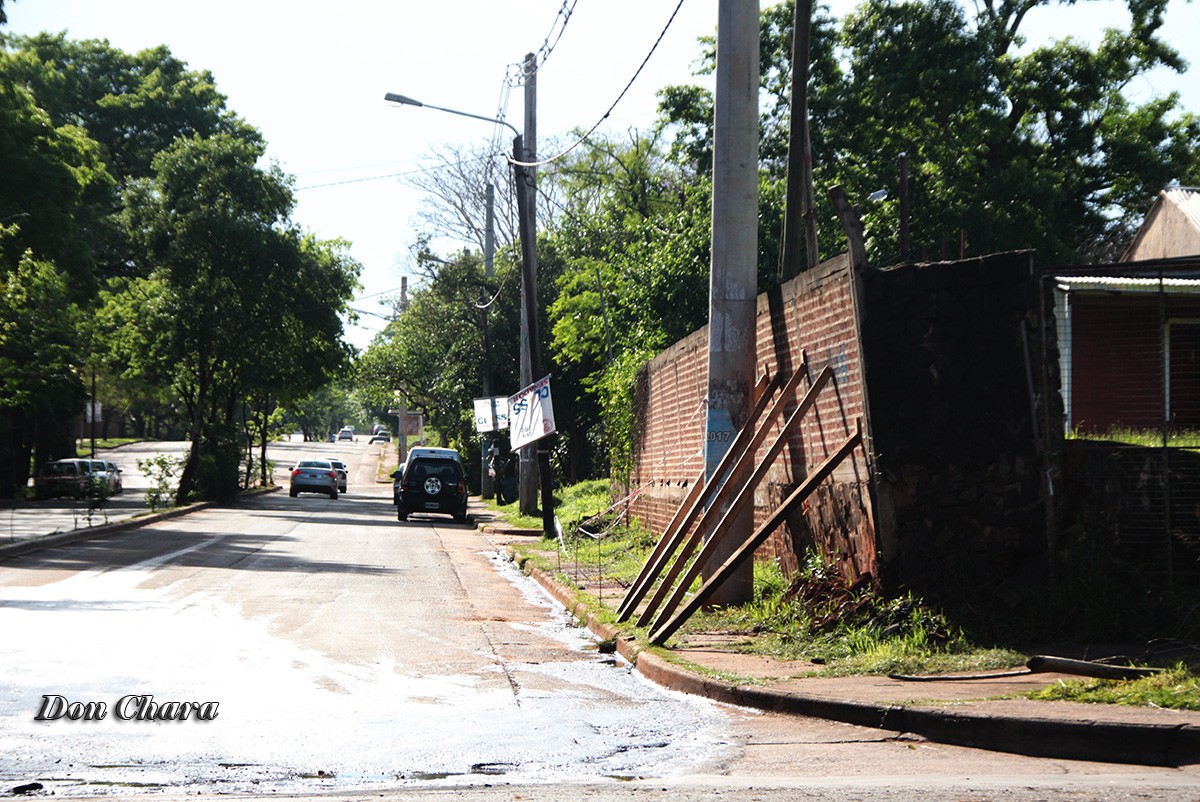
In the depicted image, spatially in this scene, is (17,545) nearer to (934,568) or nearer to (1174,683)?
(934,568)

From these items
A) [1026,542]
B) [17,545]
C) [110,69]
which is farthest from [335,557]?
[110,69]

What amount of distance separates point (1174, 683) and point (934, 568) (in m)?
2.36

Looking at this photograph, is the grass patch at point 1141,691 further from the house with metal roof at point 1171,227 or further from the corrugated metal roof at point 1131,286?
the house with metal roof at point 1171,227

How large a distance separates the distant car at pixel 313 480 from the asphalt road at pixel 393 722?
37.5 meters

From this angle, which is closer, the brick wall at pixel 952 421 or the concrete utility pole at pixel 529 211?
the brick wall at pixel 952 421

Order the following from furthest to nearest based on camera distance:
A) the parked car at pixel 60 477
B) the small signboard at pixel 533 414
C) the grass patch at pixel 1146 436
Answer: the parked car at pixel 60 477
the small signboard at pixel 533 414
the grass patch at pixel 1146 436

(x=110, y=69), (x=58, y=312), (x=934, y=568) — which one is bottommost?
(x=934, y=568)

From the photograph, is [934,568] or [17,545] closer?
[934,568]

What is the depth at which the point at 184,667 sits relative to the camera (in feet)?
29.0

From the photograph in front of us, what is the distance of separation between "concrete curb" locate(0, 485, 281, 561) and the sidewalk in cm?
1322

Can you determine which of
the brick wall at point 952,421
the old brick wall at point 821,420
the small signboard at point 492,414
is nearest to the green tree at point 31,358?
the small signboard at point 492,414

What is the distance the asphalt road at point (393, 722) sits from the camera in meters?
5.80

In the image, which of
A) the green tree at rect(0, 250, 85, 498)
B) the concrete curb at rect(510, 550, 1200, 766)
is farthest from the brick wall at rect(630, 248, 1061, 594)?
the green tree at rect(0, 250, 85, 498)

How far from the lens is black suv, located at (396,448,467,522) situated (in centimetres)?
3484
